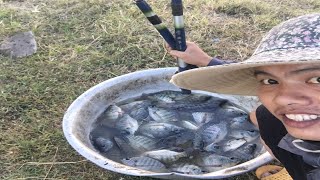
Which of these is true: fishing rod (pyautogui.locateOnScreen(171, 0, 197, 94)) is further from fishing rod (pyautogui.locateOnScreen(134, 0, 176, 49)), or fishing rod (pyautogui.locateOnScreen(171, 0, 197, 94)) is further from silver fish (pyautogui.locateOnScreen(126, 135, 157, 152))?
silver fish (pyautogui.locateOnScreen(126, 135, 157, 152))

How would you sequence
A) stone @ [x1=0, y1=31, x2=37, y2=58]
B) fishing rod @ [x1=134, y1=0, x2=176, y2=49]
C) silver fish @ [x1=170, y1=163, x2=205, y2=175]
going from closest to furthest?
fishing rod @ [x1=134, y1=0, x2=176, y2=49] → silver fish @ [x1=170, y1=163, x2=205, y2=175] → stone @ [x1=0, y1=31, x2=37, y2=58]

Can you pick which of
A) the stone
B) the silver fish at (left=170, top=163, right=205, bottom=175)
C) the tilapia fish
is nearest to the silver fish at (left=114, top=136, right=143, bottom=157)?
the tilapia fish

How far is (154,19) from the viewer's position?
108 inches

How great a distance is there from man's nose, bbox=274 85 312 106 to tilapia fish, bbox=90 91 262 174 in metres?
1.23

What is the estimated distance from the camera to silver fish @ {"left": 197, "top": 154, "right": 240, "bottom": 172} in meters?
2.89

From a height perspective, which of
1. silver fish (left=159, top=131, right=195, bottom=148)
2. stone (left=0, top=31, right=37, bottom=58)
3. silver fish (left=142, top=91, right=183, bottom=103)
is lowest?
silver fish (left=159, top=131, right=195, bottom=148)

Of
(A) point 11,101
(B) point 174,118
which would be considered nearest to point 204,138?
(B) point 174,118

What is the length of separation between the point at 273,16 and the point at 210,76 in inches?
135

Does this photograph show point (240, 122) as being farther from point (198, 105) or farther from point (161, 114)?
point (161, 114)

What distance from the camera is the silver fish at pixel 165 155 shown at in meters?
2.93

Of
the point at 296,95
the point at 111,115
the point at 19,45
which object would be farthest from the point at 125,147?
the point at 19,45

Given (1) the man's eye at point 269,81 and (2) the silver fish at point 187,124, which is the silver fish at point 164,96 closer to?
(2) the silver fish at point 187,124

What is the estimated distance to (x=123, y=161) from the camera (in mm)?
2930

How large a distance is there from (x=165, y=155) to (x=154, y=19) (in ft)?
2.49
